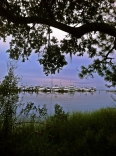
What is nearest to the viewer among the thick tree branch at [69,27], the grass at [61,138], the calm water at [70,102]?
the thick tree branch at [69,27]

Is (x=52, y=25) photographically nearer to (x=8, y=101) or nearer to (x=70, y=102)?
(x=8, y=101)

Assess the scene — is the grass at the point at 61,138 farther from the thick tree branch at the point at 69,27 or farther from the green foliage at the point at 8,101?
the thick tree branch at the point at 69,27

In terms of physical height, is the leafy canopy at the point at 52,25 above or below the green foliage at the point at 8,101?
above

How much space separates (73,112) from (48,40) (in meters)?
3.91

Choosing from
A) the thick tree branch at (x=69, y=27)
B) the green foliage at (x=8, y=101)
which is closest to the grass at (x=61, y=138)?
the green foliage at (x=8, y=101)

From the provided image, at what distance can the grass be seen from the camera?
467 cm

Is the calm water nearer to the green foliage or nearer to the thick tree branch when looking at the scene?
the green foliage

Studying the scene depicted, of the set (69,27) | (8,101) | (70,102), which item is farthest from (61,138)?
(70,102)

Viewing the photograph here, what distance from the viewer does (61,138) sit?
607cm

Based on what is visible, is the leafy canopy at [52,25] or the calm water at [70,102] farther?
the calm water at [70,102]

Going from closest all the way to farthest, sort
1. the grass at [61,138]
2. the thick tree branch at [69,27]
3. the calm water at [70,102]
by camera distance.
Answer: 1. the thick tree branch at [69,27]
2. the grass at [61,138]
3. the calm water at [70,102]

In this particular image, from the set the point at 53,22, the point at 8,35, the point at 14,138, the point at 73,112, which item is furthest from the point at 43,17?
the point at 73,112

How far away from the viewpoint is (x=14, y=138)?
191 inches

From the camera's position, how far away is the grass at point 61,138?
4666 millimetres
